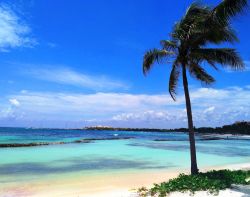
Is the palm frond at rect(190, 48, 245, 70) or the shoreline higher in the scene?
the palm frond at rect(190, 48, 245, 70)

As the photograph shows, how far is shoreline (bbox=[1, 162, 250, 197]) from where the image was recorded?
→ 13758 mm

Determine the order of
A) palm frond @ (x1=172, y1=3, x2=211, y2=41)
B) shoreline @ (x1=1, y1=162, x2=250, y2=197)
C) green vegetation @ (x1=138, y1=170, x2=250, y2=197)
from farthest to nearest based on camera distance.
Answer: palm frond @ (x1=172, y1=3, x2=211, y2=41)
shoreline @ (x1=1, y1=162, x2=250, y2=197)
green vegetation @ (x1=138, y1=170, x2=250, y2=197)

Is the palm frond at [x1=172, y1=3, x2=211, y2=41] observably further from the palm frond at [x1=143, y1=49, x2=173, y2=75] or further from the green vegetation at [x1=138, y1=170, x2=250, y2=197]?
the green vegetation at [x1=138, y1=170, x2=250, y2=197]

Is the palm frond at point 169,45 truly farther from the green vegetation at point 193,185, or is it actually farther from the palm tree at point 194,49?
the green vegetation at point 193,185

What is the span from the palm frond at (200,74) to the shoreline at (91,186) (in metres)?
5.40

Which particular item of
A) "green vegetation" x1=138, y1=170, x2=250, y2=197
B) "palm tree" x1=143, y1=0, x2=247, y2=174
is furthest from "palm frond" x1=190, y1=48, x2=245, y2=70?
"green vegetation" x1=138, y1=170, x2=250, y2=197

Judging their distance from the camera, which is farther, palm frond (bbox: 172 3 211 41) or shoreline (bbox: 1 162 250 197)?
palm frond (bbox: 172 3 211 41)

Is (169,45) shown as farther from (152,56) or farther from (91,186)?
(91,186)

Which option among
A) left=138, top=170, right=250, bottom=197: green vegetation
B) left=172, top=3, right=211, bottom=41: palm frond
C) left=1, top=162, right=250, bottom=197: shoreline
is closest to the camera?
left=138, top=170, right=250, bottom=197: green vegetation

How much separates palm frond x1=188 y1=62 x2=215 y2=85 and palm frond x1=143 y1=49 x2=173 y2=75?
1326 mm

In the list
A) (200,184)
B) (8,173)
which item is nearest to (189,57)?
(200,184)

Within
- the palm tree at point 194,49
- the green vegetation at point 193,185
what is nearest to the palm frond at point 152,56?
the palm tree at point 194,49

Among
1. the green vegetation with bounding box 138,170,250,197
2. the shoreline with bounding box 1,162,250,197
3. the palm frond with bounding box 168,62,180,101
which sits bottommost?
the shoreline with bounding box 1,162,250,197

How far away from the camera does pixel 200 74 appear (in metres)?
16.3
